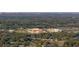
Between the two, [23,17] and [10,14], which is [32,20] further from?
[10,14]

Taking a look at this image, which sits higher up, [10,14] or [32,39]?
[10,14]
